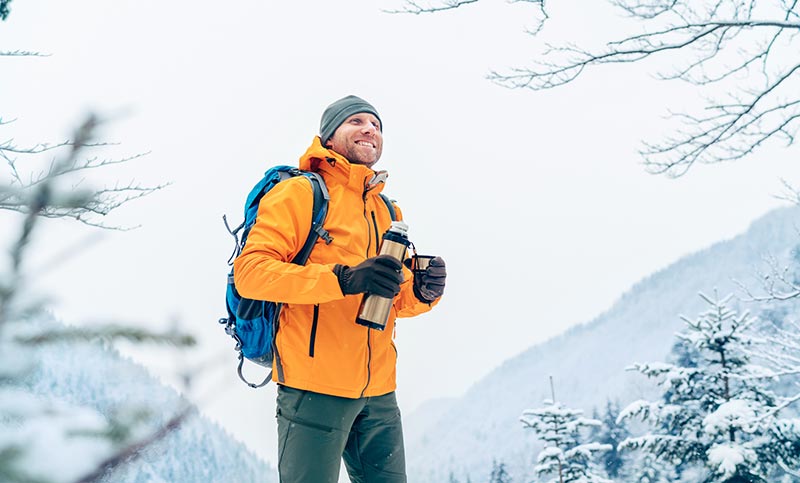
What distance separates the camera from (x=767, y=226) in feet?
185

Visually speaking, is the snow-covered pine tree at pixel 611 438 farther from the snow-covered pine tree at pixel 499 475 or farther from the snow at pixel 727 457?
the snow at pixel 727 457

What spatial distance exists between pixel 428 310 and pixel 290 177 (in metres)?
0.98

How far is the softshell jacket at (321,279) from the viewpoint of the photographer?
2.31 m

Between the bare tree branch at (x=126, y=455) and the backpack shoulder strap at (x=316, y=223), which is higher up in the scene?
the backpack shoulder strap at (x=316, y=223)

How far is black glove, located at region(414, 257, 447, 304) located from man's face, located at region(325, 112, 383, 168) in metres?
0.59

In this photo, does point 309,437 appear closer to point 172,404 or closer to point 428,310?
point 428,310

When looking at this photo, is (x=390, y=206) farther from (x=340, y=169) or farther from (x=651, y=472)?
(x=651, y=472)

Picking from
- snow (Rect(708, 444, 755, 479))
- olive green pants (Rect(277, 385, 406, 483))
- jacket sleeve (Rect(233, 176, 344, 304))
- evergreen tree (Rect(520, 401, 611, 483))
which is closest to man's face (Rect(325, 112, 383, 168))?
jacket sleeve (Rect(233, 176, 344, 304))

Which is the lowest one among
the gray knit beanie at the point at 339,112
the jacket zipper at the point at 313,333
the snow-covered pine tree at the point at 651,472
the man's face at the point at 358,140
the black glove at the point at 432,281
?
the snow-covered pine tree at the point at 651,472

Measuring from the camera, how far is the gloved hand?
2.31 metres

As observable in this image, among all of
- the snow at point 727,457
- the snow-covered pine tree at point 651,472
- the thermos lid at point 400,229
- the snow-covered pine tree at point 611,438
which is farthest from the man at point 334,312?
the snow-covered pine tree at point 611,438

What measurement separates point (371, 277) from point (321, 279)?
0.19m

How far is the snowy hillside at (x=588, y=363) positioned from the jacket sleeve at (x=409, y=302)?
35.6 m

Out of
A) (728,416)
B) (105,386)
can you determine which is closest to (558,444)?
(728,416)
